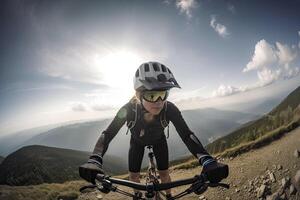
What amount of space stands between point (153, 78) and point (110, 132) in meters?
1.37

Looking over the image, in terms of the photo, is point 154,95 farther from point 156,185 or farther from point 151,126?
point 156,185

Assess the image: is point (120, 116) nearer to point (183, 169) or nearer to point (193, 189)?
point (193, 189)

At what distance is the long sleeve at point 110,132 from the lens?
11.1 feet

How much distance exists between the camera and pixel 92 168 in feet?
8.56

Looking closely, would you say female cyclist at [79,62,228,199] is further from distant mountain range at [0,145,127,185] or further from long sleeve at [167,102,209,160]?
distant mountain range at [0,145,127,185]

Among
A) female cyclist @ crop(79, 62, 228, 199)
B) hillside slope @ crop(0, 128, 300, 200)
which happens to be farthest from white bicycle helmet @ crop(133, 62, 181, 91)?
hillside slope @ crop(0, 128, 300, 200)

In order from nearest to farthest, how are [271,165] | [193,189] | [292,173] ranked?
[193,189] < [292,173] < [271,165]

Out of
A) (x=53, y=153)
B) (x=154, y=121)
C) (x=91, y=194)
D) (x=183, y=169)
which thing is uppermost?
(x=154, y=121)

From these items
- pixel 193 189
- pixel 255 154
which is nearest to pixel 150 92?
pixel 193 189

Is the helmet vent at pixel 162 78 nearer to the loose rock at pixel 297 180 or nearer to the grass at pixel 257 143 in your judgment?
the loose rock at pixel 297 180

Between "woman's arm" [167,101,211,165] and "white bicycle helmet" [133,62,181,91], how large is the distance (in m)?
0.84

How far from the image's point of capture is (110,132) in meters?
3.75

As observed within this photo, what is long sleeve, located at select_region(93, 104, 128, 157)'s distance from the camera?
3.37m

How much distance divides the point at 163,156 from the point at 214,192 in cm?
495
